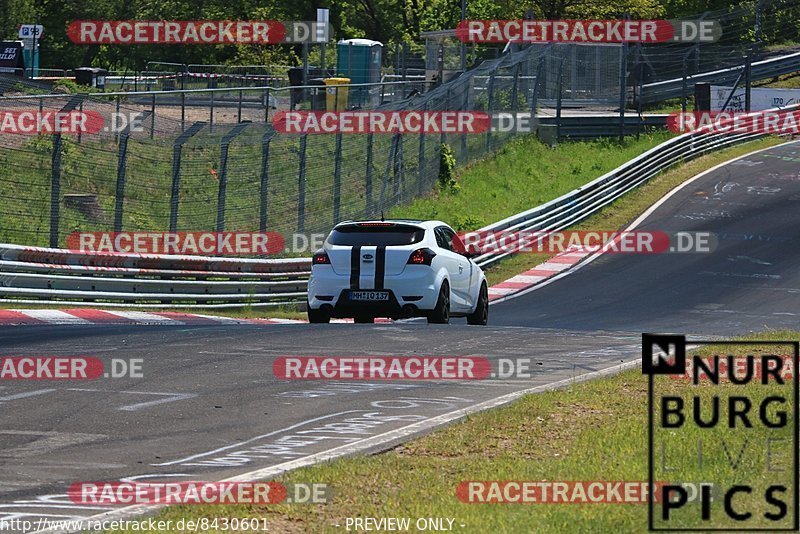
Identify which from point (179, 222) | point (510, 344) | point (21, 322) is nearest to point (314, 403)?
point (510, 344)

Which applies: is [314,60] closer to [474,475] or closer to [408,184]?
[408,184]

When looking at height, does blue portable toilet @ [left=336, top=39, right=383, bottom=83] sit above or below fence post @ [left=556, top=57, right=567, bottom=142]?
above

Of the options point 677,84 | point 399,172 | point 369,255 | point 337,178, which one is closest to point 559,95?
point 677,84

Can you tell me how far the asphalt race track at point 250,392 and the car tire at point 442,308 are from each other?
1164mm

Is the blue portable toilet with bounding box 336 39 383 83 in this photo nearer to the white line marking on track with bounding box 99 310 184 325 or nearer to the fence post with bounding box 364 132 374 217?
the fence post with bounding box 364 132 374 217

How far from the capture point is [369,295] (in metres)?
18.4

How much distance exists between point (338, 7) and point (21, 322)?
6601 centimetres

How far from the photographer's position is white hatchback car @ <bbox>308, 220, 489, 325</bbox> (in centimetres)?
1838

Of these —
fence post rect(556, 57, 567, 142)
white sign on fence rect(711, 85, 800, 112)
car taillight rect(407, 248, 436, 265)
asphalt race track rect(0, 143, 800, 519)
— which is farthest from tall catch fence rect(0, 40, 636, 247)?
white sign on fence rect(711, 85, 800, 112)

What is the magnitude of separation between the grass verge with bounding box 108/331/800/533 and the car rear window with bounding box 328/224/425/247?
23.2 ft

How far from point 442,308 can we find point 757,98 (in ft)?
110

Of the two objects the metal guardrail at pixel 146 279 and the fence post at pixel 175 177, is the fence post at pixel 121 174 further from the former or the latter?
the fence post at pixel 175 177

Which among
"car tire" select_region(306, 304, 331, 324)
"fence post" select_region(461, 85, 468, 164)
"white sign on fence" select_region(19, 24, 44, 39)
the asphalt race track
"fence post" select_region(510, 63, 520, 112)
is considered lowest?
"car tire" select_region(306, 304, 331, 324)

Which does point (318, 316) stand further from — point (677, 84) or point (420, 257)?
point (677, 84)
